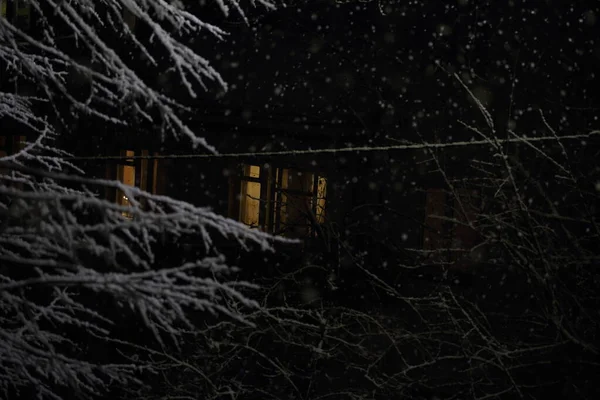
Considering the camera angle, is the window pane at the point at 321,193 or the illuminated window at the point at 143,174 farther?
the illuminated window at the point at 143,174

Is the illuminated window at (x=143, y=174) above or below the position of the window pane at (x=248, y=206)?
above

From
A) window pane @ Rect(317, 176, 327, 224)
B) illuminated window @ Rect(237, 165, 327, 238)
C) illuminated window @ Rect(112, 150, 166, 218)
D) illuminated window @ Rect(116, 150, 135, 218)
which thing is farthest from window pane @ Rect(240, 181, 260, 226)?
illuminated window @ Rect(116, 150, 135, 218)

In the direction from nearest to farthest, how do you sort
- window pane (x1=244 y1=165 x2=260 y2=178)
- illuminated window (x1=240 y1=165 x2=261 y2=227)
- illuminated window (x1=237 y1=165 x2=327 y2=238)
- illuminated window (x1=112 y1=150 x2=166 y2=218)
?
illuminated window (x1=237 y1=165 x2=327 y2=238)
illuminated window (x1=240 y1=165 x2=261 y2=227)
illuminated window (x1=112 y1=150 x2=166 y2=218)
window pane (x1=244 y1=165 x2=260 y2=178)

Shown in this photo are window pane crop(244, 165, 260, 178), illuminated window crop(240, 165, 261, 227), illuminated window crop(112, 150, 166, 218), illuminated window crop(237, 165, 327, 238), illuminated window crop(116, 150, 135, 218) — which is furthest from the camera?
illuminated window crop(116, 150, 135, 218)

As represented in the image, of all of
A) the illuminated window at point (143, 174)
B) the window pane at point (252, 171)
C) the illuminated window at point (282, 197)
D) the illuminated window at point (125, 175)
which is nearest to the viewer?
the illuminated window at point (282, 197)

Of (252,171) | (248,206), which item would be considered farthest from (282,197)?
(252,171)

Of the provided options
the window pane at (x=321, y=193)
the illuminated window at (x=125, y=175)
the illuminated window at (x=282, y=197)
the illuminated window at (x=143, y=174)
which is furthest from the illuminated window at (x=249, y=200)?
the illuminated window at (x=125, y=175)

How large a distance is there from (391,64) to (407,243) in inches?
128

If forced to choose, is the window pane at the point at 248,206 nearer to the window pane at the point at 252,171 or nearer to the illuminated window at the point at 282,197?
the illuminated window at the point at 282,197

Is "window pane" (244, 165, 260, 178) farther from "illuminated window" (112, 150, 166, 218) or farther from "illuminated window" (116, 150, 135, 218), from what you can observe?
"illuminated window" (116, 150, 135, 218)

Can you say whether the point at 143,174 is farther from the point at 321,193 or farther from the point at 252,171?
the point at 321,193

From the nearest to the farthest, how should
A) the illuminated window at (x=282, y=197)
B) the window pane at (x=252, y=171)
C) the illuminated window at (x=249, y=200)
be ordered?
1. the illuminated window at (x=282, y=197)
2. the illuminated window at (x=249, y=200)
3. the window pane at (x=252, y=171)

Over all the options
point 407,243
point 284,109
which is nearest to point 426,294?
point 407,243

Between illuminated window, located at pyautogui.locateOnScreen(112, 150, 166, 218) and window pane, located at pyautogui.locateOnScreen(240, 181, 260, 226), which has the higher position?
illuminated window, located at pyautogui.locateOnScreen(112, 150, 166, 218)
